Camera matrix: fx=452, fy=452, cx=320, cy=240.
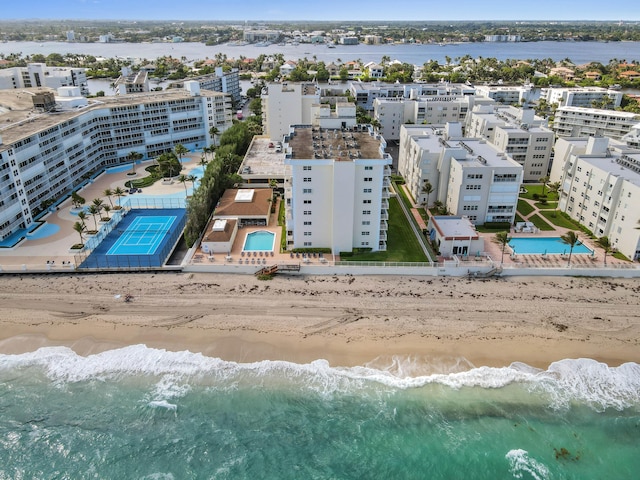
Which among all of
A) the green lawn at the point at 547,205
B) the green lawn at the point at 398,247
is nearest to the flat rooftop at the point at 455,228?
the green lawn at the point at 398,247

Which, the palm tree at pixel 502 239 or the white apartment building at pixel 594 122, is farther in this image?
the white apartment building at pixel 594 122

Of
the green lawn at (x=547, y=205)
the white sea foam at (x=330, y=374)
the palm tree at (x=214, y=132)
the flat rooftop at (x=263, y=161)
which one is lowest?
the white sea foam at (x=330, y=374)

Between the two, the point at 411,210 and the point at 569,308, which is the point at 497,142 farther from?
the point at 569,308

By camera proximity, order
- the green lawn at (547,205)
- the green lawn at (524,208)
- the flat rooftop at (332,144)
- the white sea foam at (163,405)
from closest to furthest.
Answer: the white sea foam at (163,405) → the flat rooftop at (332,144) → the green lawn at (524,208) → the green lawn at (547,205)

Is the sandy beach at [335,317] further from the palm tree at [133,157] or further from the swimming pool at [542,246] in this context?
the palm tree at [133,157]

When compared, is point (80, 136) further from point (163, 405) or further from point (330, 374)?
point (330, 374)
